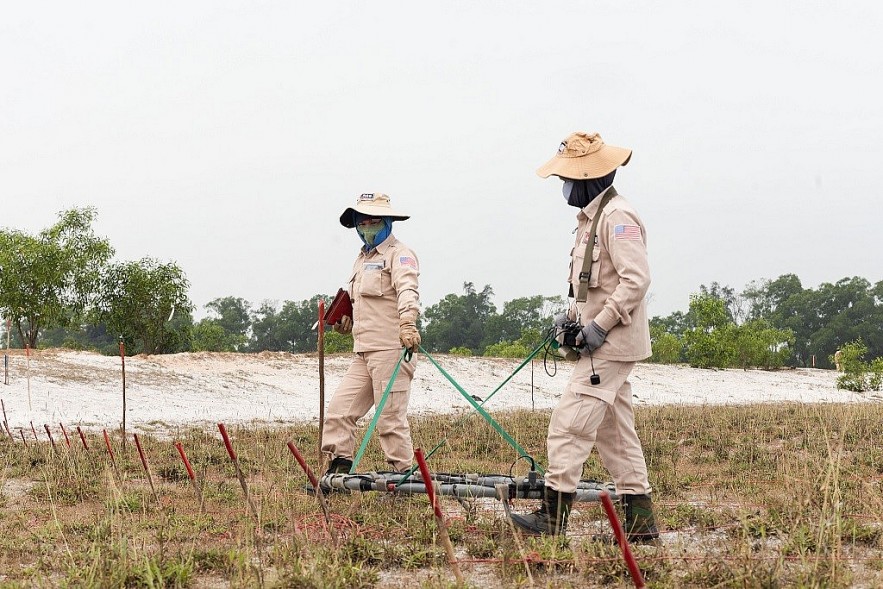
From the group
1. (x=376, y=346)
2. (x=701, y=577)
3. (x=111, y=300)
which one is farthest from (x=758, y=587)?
(x=111, y=300)

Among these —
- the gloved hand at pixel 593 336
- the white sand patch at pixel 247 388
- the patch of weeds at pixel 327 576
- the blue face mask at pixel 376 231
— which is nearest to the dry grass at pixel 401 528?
the patch of weeds at pixel 327 576

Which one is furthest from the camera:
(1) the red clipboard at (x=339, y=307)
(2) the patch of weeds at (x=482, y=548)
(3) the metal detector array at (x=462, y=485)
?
(1) the red clipboard at (x=339, y=307)

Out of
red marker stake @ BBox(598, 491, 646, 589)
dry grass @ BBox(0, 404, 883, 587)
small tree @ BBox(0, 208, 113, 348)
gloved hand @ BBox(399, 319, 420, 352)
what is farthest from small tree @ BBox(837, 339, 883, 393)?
small tree @ BBox(0, 208, 113, 348)

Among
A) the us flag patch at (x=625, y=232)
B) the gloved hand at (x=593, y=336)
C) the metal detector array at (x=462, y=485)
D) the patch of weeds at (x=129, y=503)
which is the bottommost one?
the patch of weeds at (x=129, y=503)

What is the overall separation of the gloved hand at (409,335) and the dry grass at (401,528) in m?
1.11

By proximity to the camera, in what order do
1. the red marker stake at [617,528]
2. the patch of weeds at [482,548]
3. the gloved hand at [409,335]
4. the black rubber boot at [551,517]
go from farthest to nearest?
the gloved hand at [409,335]
the black rubber boot at [551,517]
the patch of weeds at [482,548]
the red marker stake at [617,528]

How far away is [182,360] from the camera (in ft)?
80.3

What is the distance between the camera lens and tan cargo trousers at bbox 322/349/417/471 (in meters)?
6.54

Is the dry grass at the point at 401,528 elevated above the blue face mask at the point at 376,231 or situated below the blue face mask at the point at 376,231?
below

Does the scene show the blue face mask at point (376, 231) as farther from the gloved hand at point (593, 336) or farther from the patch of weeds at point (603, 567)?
the patch of weeds at point (603, 567)

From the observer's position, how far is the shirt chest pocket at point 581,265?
4809 mm

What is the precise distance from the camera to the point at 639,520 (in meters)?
4.68

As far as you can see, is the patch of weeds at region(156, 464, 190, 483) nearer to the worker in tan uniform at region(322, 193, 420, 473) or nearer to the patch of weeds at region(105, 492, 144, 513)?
the patch of weeds at region(105, 492, 144, 513)

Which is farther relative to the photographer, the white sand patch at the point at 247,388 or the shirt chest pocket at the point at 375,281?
the white sand patch at the point at 247,388
